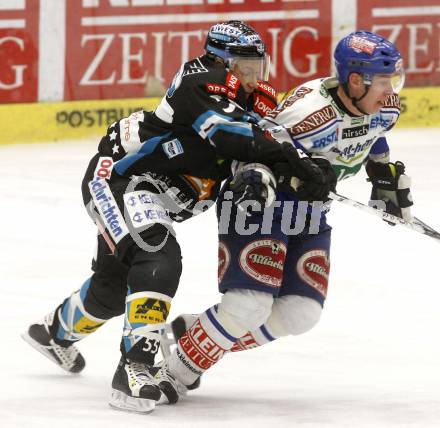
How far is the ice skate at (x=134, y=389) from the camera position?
4.48 meters

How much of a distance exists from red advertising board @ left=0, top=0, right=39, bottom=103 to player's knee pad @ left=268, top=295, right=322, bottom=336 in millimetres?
4339

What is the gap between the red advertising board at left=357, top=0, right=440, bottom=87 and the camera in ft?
31.1

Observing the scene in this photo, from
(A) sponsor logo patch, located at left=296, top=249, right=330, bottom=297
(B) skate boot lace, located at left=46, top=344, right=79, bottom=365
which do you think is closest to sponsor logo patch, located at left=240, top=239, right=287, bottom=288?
(A) sponsor logo patch, located at left=296, top=249, right=330, bottom=297

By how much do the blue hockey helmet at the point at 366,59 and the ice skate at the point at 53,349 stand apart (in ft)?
4.45

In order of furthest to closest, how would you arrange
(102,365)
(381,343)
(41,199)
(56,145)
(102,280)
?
(56,145), (41,199), (381,343), (102,365), (102,280)

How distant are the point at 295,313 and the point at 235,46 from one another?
0.91 m

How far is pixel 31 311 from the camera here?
230 inches

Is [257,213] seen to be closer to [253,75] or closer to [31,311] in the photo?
[253,75]

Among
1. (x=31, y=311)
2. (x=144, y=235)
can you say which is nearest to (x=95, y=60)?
(x=31, y=311)

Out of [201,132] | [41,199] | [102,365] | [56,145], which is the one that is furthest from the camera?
[56,145]

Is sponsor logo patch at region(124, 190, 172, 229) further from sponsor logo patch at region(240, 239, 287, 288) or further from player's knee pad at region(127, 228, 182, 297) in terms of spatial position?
sponsor logo patch at region(240, 239, 287, 288)

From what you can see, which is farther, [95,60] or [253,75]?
[95,60]

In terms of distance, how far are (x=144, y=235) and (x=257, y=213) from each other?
14.8 inches

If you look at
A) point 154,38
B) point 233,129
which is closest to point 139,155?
point 233,129
